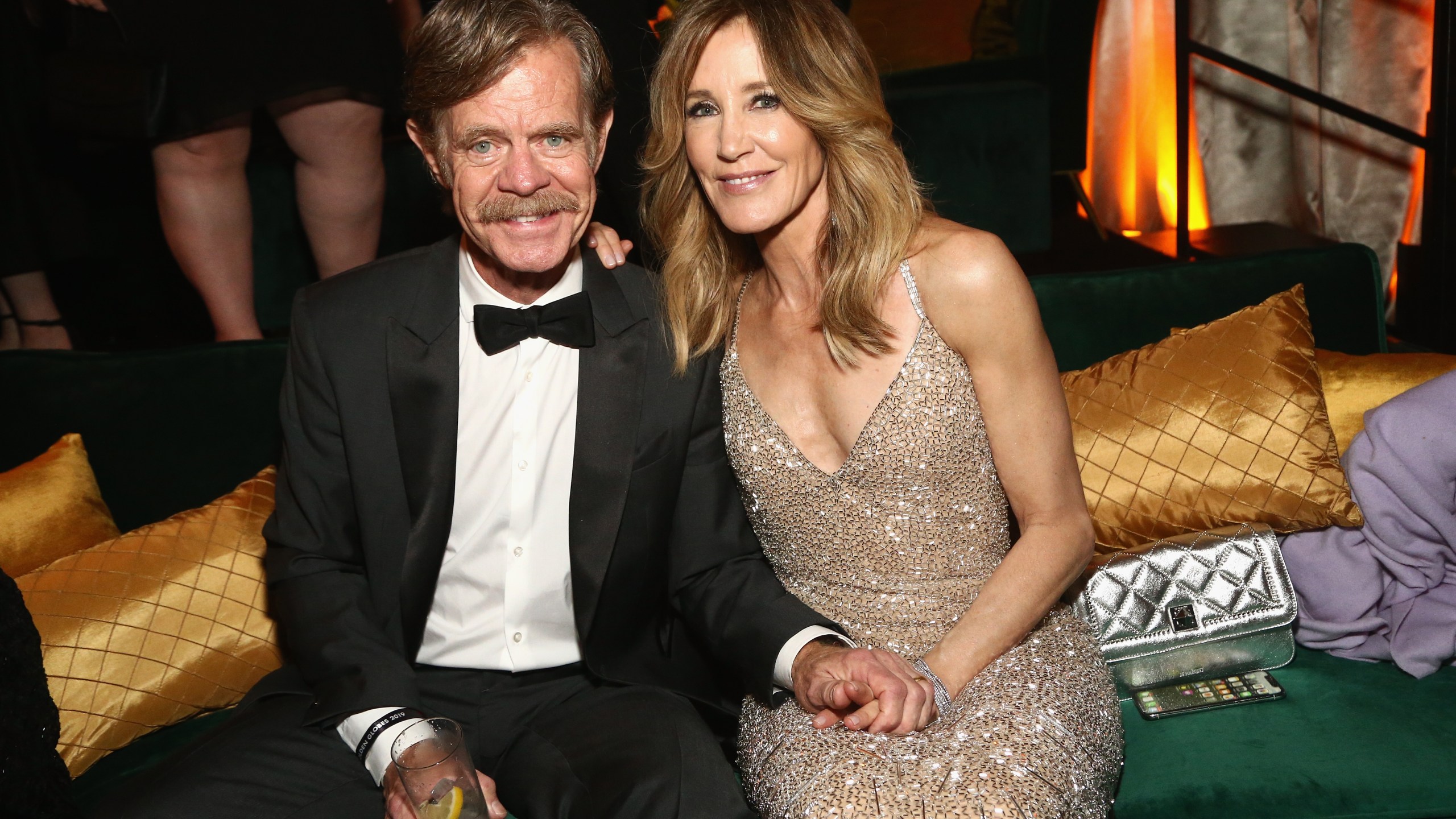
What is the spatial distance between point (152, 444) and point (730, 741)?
1406 millimetres

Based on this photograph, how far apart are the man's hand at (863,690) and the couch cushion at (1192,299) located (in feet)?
3.46

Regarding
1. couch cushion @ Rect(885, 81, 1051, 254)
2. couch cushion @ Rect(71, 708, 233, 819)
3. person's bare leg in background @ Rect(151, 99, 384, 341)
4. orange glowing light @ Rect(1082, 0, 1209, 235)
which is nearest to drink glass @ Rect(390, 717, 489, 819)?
couch cushion @ Rect(71, 708, 233, 819)

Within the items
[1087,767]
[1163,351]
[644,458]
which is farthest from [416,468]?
[1163,351]

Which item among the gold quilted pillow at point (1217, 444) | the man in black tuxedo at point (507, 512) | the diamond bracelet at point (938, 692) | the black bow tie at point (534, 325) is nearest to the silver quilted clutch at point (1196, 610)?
the gold quilted pillow at point (1217, 444)

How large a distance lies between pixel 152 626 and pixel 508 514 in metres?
0.76

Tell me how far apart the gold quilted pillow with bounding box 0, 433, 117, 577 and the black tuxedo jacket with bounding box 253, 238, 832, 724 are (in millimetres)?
577

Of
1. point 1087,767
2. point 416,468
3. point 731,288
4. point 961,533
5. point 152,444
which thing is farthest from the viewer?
point 152,444

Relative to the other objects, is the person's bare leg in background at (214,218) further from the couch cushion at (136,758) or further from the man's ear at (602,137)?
the man's ear at (602,137)

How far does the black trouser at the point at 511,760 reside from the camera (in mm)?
1685

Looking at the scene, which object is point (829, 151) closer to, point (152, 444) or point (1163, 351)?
point (1163, 351)

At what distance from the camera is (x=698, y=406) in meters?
2.00

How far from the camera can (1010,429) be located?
1.90 meters

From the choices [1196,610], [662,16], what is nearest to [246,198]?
[662,16]

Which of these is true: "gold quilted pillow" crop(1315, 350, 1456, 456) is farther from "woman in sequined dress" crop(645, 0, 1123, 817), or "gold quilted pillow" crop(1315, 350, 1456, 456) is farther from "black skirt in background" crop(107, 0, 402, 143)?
"black skirt in background" crop(107, 0, 402, 143)
